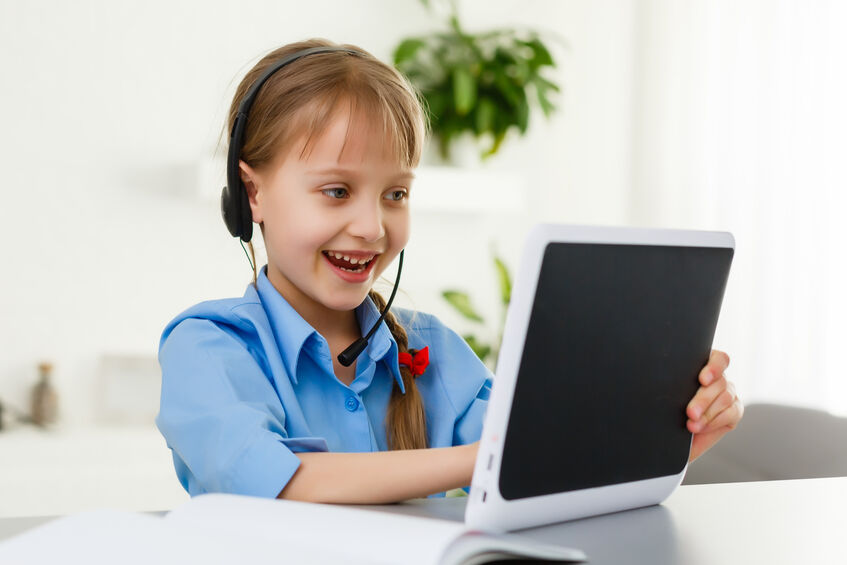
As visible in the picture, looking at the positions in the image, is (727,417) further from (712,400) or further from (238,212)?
(238,212)

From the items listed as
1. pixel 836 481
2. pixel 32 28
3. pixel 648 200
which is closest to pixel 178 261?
pixel 32 28

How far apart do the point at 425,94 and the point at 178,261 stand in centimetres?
107

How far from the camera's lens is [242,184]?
1122 millimetres

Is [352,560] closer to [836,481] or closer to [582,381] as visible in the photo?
[582,381]

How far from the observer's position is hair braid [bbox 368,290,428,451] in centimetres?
107

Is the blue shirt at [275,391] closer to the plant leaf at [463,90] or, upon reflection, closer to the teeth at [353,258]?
the teeth at [353,258]

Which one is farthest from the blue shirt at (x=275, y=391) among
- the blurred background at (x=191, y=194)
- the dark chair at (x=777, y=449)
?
the blurred background at (x=191, y=194)

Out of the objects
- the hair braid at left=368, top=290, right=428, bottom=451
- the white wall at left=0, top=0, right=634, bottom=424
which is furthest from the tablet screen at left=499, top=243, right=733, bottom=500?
the white wall at left=0, top=0, right=634, bottom=424

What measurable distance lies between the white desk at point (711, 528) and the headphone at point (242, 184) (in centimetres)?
30

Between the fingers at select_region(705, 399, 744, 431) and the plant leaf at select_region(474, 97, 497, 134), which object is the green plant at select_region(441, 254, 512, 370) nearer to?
the plant leaf at select_region(474, 97, 497, 134)

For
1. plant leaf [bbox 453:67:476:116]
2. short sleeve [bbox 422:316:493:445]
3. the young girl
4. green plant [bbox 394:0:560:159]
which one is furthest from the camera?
green plant [bbox 394:0:560:159]

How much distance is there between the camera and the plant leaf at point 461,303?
3.18m

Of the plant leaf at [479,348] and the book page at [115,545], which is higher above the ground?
the book page at [115,545]

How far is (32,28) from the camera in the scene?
290cm
